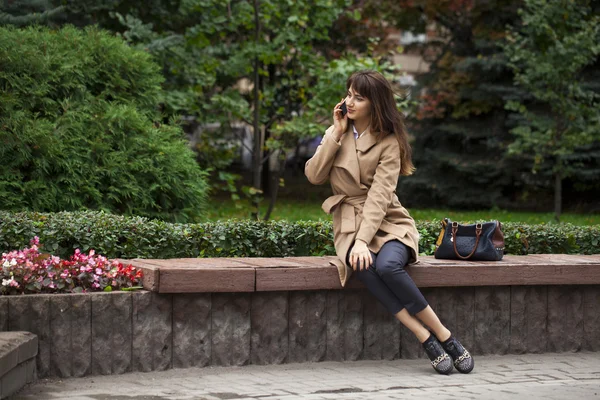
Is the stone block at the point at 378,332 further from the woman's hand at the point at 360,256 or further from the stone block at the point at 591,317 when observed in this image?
the stone block at the point at 591,317

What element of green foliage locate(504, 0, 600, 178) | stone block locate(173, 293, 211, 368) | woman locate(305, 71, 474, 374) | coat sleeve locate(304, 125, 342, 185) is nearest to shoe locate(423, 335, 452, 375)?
woman locate(305, 71, 474, 374)

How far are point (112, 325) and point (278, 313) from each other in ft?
3.60

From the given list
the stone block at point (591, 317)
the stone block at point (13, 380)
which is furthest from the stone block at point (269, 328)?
the stone block at point (591, 317)

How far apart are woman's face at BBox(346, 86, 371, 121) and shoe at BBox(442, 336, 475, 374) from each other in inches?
61.7

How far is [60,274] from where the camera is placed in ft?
19.4

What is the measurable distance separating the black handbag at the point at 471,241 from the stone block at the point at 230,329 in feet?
4.99

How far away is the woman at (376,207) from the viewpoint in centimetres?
615

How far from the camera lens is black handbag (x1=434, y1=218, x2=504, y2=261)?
6.77m

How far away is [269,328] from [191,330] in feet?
1.73

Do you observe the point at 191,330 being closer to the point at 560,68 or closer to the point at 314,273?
the point at 314,273

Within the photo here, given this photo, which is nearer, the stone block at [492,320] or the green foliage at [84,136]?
the stone block at [492,320]

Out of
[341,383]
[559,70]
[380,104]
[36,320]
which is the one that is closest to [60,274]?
[36,320]

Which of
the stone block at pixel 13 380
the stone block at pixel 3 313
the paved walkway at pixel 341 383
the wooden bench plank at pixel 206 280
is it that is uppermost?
the wooden bench plank at pixel 206 280

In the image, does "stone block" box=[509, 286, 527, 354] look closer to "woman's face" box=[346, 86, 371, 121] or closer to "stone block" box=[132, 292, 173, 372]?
"woman's face" box=[346, 86, 371, 121]
